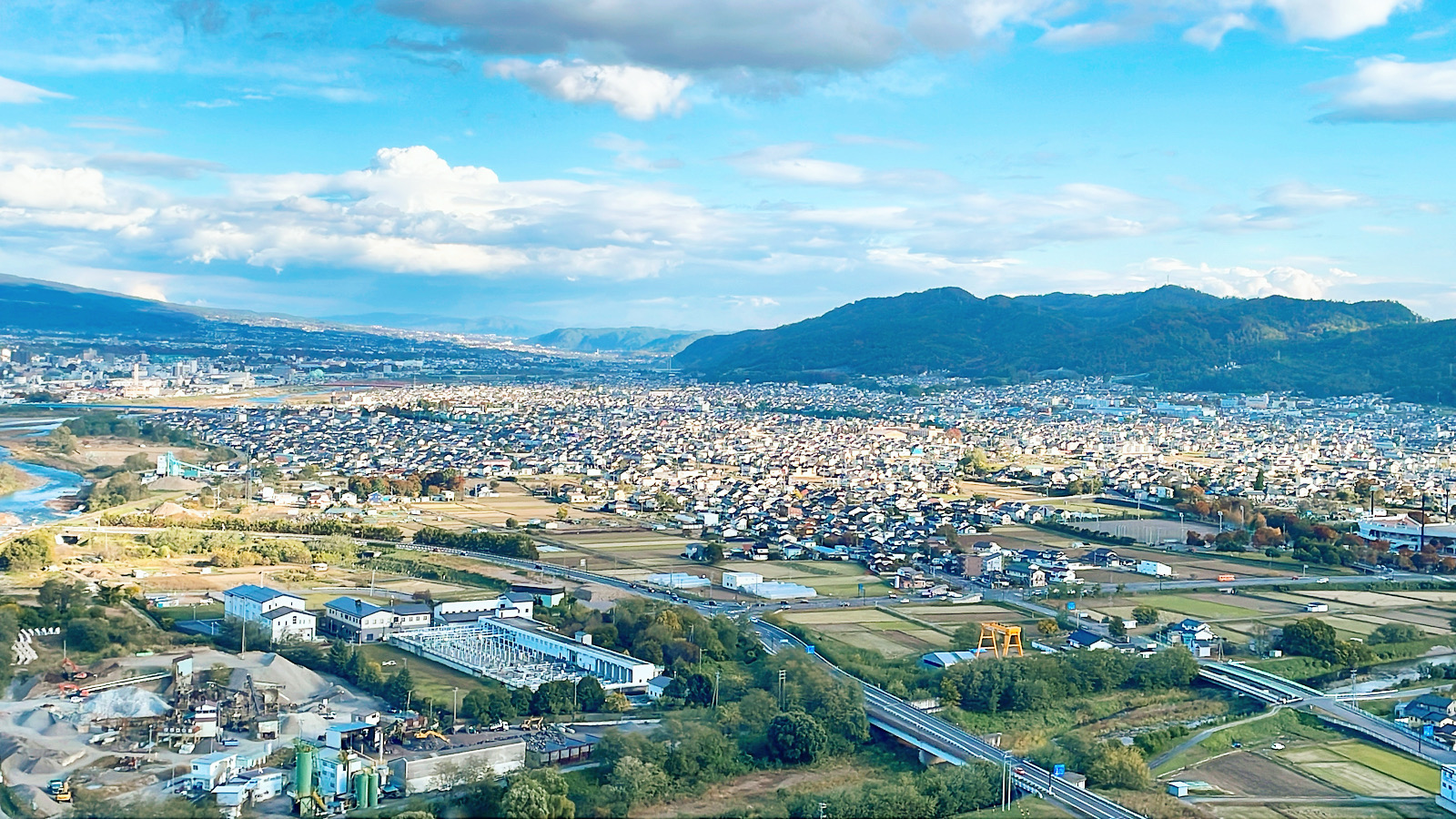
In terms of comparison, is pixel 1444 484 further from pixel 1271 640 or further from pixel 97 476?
pixel 97 476

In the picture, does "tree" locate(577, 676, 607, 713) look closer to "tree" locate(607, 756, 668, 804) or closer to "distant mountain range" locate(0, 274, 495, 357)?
"tree" locate(607, 756, 668, 804)

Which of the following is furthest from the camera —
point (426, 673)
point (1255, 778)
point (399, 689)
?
point (426, 673)

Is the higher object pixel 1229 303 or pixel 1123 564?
pixel 1229 303

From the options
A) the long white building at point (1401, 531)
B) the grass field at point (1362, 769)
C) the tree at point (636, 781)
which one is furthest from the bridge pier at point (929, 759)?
the long white building at point (1401, 531)

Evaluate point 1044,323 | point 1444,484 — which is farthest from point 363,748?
point 1044,323

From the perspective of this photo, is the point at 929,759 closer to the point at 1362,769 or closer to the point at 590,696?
the point at 590,696

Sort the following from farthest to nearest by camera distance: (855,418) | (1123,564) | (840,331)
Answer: (840,331)
(855,418)
(1123,564)

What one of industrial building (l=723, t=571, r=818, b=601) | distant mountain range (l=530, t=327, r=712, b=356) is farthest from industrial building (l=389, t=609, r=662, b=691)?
distant mountain range (l=530, t=327, r=712, b=356)

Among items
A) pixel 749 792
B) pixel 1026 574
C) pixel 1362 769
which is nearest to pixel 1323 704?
pixel 1362 769
